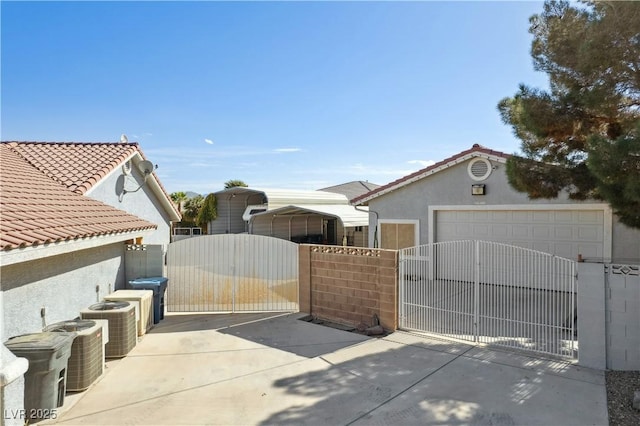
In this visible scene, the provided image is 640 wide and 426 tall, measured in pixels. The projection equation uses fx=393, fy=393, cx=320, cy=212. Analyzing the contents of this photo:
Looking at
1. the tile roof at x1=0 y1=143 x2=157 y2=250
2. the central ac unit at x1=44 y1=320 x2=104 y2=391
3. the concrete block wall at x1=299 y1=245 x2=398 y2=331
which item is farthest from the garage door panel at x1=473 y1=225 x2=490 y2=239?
the central ac unit at x1=44 y1=320 x2=104 y2=391

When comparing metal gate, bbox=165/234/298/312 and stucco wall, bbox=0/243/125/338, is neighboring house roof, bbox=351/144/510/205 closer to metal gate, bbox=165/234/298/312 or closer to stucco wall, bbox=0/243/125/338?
metal gate, bbox=165/234/298/312

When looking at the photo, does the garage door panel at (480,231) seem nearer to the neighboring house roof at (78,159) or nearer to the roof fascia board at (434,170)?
the roof fascia board at (434,170)

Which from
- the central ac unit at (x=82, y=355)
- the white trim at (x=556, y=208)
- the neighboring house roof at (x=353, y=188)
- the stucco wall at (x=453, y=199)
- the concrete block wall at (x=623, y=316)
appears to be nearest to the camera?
the central ac unit at (x=82, y=355)

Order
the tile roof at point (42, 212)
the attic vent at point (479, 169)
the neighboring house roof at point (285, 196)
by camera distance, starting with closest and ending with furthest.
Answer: the tile roof at point (42, 212) < the attic vent at point (479, 169) < the neighboring house roof at point (285, 196)

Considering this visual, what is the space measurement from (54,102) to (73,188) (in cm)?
649

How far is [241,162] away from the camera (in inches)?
1556

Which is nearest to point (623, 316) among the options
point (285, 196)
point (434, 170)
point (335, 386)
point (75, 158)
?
point (335, 386)

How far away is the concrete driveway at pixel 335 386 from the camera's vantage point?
521cm

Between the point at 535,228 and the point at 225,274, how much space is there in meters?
9.88

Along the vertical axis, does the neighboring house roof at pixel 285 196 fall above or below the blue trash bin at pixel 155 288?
above

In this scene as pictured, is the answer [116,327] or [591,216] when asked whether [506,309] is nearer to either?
[591,216]

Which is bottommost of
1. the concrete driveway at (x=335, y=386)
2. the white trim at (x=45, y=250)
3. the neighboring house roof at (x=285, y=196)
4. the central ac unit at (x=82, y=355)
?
the concrete driveway at (x=335, y=386)

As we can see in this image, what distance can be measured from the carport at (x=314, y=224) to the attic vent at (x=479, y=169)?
29.0 ft

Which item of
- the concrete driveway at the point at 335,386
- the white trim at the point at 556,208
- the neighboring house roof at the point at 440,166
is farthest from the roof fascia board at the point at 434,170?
the concrete driveway at the point at 335,386
